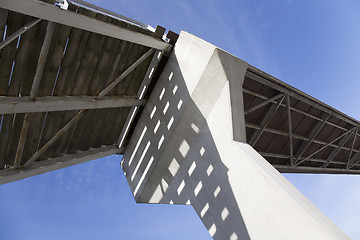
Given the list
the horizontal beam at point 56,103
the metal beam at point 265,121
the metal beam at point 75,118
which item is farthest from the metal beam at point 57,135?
the metal beam at point 265,121

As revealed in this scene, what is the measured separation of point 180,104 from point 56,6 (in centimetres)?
363

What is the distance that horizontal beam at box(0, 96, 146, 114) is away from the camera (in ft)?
16.4

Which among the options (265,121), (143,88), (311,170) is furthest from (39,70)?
(311,170)

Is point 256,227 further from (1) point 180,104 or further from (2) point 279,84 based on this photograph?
(2) point 279,84

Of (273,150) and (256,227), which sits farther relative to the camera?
(273,150)

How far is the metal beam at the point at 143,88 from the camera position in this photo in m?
7.38

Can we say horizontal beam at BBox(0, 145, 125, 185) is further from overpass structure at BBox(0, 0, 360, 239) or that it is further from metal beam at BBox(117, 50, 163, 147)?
metal beam at BBox(117, 50, 163, 147)

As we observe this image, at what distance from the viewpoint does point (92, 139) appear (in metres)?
8.40

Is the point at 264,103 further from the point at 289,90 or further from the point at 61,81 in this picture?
the point at 61,81

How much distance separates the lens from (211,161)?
602 cm

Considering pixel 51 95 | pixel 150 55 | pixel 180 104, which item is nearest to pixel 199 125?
pixel 180 104

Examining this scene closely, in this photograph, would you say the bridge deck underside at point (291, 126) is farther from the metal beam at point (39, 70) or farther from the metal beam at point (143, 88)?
the metal beam at point (39, 70)

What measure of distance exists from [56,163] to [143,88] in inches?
134

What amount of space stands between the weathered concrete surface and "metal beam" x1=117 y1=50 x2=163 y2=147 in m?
0.33
